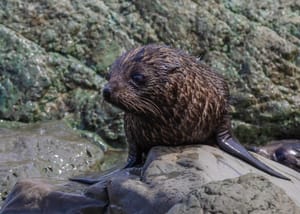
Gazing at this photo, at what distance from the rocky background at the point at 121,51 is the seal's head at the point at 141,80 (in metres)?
2.60

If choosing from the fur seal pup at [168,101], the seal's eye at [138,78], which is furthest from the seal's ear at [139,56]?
the seal's eye at [138,78]

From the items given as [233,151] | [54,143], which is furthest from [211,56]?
[233,151]

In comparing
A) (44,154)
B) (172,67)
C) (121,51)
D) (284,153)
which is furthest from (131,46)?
(172,67)

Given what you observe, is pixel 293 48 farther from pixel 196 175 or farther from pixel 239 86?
pixel 196 175

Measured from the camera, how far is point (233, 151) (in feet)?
26.3

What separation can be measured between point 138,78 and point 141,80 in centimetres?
3

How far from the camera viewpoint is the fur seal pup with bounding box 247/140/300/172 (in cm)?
923

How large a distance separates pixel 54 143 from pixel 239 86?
93.6 inches

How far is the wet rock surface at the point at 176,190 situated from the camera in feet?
17.5

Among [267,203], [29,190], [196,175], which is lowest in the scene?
[29,190]

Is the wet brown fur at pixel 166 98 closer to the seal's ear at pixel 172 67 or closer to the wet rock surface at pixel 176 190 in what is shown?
the seal's ear at pixel 172 67

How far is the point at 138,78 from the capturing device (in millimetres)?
7574

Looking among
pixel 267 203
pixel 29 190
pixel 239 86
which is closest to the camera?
pixel 267 203

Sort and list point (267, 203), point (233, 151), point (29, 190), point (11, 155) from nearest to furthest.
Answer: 1. point (267, 203)
2. point (29, 190)
3. point (233, 151)
4. point (11, 155)
